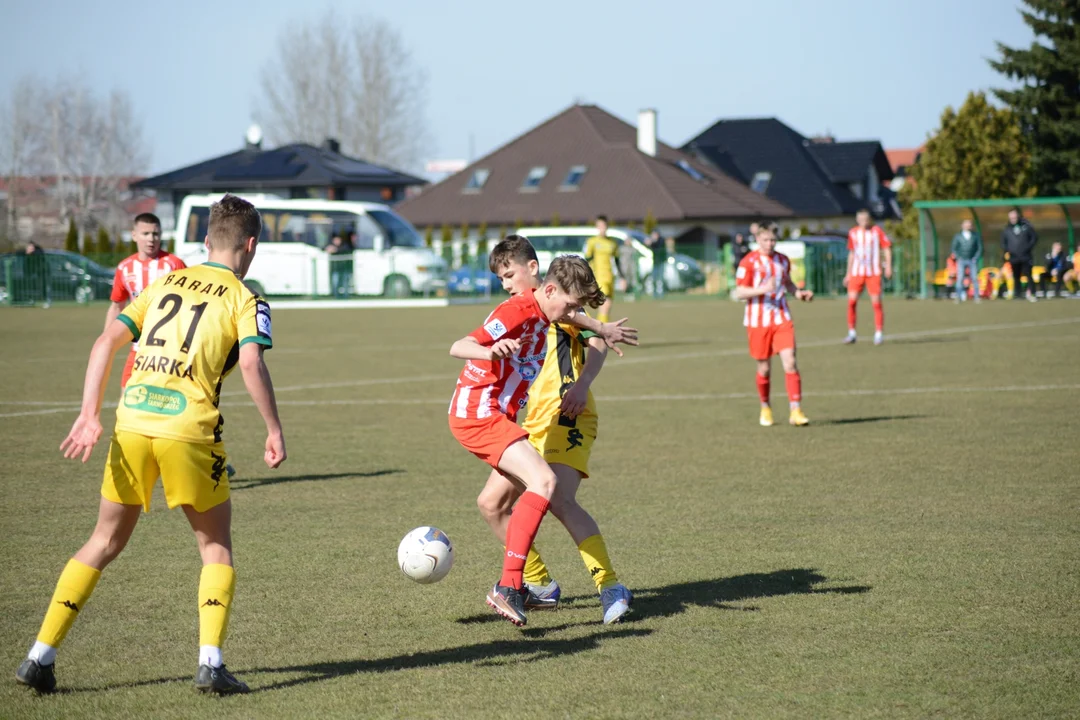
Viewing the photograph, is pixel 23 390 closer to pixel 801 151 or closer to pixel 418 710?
pixel 418 710

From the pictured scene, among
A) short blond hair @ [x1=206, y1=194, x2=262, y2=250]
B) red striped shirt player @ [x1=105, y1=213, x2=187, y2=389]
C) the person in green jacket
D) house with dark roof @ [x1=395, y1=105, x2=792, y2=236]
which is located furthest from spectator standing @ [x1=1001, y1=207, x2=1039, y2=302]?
short blond hair @ [x1=206, y1=194, x2=262, y2=250]

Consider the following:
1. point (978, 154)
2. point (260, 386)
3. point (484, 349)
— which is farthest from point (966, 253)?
point (260, 386)

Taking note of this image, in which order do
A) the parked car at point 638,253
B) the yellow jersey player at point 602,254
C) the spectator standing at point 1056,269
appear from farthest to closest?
the parked car at point 638,253
the spectator standing at point 1056,269
the yellow jersey player at point 602,254

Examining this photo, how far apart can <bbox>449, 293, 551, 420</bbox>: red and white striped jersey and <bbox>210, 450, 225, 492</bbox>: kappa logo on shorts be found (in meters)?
1.25

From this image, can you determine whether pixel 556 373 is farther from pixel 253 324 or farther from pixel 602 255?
pixel 602 255

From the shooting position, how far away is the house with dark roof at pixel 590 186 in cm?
6238

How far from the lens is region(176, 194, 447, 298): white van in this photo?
37312 mm

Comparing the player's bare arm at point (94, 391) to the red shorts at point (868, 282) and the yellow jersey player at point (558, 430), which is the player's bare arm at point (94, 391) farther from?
the red shorts at point (868, 282)

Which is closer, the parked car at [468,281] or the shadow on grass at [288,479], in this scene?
the shadow on grass at [288,479]

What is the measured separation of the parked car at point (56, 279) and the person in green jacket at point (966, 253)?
2461 cm

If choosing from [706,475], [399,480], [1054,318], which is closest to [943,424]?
[706,475]

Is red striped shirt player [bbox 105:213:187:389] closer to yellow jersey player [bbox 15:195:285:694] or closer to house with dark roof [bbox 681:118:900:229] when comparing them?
yellow jersey player [bbox 15:195:285:694]

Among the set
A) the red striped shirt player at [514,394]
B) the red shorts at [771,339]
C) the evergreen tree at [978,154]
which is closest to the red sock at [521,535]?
the red striped shirt player at [514,394]

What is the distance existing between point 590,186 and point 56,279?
30469mm
